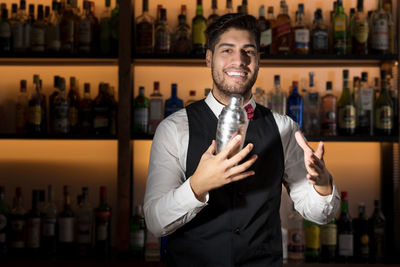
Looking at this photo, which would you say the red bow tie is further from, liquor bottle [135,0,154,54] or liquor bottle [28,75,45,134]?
liquor bottle [28,75,45,134]

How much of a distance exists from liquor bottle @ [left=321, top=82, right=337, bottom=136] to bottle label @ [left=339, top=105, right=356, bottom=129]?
0.13 feet

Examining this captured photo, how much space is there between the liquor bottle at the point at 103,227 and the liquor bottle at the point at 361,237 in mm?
1063

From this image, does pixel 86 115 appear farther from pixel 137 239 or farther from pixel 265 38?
pixel 265 38

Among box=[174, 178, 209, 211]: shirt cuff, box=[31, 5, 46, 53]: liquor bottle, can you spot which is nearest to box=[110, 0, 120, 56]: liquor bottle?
box=[31, 5, 46, 53]: liquor bottle

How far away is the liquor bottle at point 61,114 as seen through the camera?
2382 mm

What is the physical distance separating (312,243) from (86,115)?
44.5 inches

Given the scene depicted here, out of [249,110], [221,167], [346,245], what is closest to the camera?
[221,167]

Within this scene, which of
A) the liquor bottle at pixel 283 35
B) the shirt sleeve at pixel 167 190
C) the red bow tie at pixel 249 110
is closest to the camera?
the shirt sleeve at pixel 167 190

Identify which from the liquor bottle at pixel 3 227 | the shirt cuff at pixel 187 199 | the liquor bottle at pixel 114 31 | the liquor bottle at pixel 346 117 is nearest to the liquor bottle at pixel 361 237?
the liquor bottle at pixel 346 117

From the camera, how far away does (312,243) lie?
7.73 ft

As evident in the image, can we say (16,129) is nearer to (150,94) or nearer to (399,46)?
(150,94)

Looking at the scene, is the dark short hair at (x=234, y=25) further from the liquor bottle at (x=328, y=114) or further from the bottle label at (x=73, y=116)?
the bottle label at (x=73, y=116)

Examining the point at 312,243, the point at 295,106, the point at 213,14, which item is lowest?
the point at 312,243

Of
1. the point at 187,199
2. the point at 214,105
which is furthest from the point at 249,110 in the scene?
the point at 187,199
